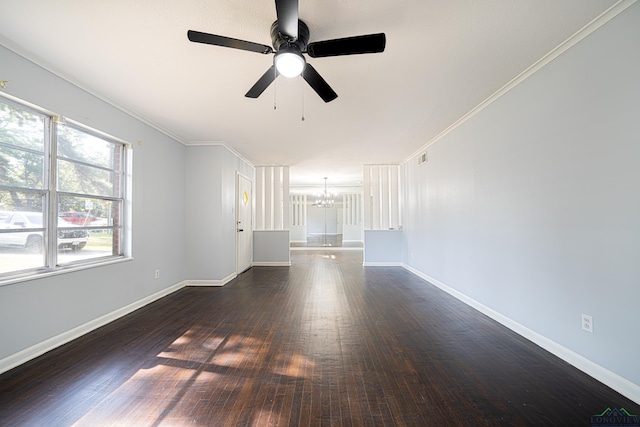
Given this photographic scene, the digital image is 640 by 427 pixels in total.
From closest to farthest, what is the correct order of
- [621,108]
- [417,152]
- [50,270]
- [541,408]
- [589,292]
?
[541,408]
[621,108]
[589,292]
[50,270]
[417,152]

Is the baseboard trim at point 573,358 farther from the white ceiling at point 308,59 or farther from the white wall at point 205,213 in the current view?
the white wall at point 205,213

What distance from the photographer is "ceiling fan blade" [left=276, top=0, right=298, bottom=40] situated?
4.78ft

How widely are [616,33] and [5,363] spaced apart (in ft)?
17.4

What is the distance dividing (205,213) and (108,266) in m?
1.85

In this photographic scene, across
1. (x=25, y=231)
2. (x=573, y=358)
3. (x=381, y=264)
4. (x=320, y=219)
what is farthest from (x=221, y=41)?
(x=320, y=219)

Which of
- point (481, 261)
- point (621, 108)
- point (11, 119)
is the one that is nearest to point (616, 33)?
point (621, 108)

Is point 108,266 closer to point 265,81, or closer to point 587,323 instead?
point 265,81

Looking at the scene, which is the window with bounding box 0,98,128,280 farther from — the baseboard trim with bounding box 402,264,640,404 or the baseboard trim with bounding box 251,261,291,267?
the baseboard trim with bounding box 402,264,640,404

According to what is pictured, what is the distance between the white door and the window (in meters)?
2.49

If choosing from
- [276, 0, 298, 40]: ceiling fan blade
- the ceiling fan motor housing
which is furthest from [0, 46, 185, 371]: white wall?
[276, 0, 298, 40]: ceiling fan blade

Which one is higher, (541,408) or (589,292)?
(589,292)

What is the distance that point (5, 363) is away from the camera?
2.12 meters

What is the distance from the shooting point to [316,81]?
2.09 meters

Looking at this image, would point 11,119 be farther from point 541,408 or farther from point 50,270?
point 541,408
